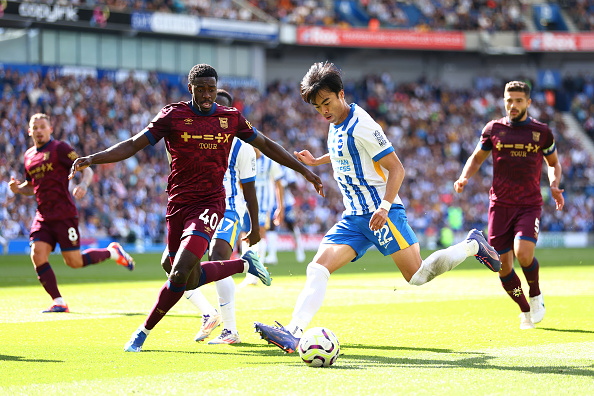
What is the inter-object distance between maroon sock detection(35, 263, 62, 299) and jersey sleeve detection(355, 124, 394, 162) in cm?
524

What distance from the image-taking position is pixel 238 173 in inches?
335

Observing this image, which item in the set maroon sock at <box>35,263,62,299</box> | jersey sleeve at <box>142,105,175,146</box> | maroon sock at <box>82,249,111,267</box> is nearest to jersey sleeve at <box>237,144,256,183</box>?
jersey sleeve at <box>142,105,175,146</box>

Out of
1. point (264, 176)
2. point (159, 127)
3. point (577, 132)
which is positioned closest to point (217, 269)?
point (159, 127)

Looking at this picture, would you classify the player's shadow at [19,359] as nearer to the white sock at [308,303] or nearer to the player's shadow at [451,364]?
the white sock at [308,303]

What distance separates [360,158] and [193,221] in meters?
1.49

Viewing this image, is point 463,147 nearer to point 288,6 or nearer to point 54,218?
point 288,6

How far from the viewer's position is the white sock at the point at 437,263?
674cm

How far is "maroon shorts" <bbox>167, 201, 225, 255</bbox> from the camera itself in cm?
682

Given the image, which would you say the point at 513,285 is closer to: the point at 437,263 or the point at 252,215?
the point at 437,263

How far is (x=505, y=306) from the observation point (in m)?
10.7

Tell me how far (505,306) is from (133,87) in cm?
2763

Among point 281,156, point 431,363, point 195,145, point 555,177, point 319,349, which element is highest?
point 195,145

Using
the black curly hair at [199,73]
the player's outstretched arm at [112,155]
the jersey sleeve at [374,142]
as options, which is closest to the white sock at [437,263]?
the jersey sleeve at [374,142]

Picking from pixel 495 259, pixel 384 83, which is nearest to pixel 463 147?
pixel 384 83
